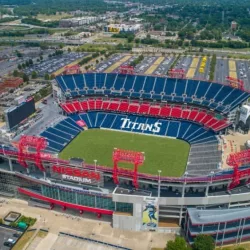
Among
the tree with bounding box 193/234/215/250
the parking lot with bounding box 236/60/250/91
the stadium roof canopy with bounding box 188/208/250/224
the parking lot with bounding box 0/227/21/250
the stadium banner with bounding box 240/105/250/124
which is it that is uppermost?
the stadium banner with bounding box 240/105/250/124

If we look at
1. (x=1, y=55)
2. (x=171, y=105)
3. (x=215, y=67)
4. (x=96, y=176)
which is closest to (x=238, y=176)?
(x=96, y=176)

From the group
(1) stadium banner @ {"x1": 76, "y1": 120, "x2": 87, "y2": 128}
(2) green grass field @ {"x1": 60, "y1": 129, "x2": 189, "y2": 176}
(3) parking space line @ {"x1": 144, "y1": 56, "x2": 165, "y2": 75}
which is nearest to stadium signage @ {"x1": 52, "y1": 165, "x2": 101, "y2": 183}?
(2) green grass field @ {"x1": 60, "y1": 129, "x2": 189, "y2": 176}

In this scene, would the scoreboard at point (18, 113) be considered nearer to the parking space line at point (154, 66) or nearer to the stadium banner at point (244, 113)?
the stadium banner at point (244, 113)

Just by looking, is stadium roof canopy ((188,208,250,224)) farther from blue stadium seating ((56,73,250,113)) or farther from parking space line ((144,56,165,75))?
parking space line ((144,56,165,75))

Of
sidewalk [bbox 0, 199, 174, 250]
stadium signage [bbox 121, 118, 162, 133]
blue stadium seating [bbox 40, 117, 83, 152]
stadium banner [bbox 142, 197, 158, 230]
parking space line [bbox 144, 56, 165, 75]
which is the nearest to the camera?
sidewalk [bbox 0, 199, 174, 250]

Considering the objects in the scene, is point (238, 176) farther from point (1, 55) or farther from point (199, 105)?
point (1, 55)

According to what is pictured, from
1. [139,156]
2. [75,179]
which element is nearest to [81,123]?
[75,179]

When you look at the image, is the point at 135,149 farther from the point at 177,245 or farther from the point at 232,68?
the point at 232,68
